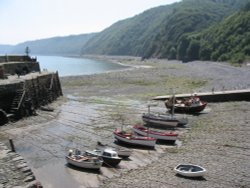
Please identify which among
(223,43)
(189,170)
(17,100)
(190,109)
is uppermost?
(223,43)

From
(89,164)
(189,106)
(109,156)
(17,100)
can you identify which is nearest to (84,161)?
(89,164)

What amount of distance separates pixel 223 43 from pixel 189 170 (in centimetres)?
12322

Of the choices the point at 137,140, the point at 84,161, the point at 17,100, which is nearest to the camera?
the point at 84,161

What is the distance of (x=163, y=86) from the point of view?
248 feet

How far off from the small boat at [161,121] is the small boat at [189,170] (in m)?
14.4

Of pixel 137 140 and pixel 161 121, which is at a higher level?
pixel 161 121

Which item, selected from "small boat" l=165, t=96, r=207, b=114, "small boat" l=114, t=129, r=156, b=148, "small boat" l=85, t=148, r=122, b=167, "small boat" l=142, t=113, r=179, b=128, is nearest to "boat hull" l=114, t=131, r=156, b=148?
"small boat" l=114, t=129, r=156, b=148

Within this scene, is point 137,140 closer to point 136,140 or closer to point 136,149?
point 136,140

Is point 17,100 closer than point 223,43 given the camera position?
Yes

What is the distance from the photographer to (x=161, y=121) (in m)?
40.9

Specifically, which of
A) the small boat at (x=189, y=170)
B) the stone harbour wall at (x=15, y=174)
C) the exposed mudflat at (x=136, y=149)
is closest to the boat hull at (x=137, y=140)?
the exposed mudflat at (x=136, y=149)

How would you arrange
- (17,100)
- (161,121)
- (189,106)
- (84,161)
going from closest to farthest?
(84,161) → (161,121) → (17,100) → (189,106)

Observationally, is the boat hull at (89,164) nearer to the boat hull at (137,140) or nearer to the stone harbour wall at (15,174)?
the stone harbour wall at (15,174)

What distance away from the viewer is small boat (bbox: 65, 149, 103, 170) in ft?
89.6
